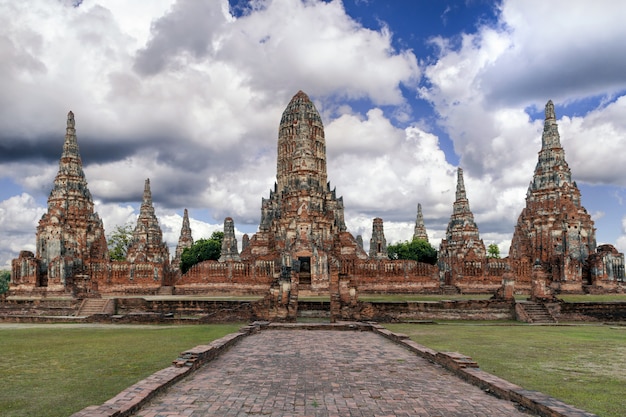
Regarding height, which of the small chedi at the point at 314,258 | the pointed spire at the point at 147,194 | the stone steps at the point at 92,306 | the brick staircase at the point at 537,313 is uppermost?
the pointed spire at the point at 147,194

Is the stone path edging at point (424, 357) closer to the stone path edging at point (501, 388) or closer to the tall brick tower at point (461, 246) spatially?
the stone path edging at point (501, 388)

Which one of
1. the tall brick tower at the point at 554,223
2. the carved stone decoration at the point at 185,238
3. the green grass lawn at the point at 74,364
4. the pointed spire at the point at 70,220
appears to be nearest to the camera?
the green grass lawn at the point at 74,364

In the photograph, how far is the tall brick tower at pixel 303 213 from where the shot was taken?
34.9m

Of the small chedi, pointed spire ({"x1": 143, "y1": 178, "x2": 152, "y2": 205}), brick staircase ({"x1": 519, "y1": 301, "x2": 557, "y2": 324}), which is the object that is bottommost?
brick staircase ({"x1": 519, "y1": 301, "x2": 557, "y2": 324})

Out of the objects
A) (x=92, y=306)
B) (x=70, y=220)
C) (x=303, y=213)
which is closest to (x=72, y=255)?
(x=70, y=220)

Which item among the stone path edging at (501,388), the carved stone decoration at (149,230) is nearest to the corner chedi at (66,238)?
the carved stone decoration at (149,230)

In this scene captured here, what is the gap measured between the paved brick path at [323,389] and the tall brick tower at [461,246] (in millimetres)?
26113

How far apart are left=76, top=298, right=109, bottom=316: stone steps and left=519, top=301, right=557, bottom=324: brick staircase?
19507 mm

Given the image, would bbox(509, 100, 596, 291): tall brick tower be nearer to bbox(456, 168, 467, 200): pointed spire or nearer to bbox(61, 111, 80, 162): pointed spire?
bbox(456, 168, 467, 200): pointed spire

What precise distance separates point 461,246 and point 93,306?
29.6 metres

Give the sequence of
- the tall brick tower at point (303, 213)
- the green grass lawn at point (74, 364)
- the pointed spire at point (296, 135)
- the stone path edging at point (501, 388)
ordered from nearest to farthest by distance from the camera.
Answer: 1. the stone path edging at point (501, 388)
2. the green grass lawn at point (74, 364)
3. the tall brick tower at point (303, 213)
4. the pointed spire at point (296, 135)

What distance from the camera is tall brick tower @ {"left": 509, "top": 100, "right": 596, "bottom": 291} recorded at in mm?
37006

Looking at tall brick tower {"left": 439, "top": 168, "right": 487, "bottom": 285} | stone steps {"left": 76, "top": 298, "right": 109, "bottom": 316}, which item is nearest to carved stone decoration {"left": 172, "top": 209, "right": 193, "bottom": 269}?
tall brick tower {"left": 439, "top": 168, "right": 487, "bottom": 285}

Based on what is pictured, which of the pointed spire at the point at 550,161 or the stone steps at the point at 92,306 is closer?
the stone steps at the point at 92,306
